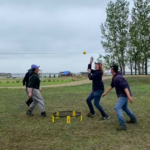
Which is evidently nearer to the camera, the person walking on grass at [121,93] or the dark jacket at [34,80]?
the person walking on grass at [121,93]

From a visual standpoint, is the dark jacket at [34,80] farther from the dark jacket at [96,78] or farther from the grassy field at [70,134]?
the dark jacket at [96,78]

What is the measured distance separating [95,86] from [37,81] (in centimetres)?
187

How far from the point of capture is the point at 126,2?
36281mm

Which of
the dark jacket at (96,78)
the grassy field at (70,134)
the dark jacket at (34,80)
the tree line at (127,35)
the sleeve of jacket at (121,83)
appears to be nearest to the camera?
the grassy field at (70,134)

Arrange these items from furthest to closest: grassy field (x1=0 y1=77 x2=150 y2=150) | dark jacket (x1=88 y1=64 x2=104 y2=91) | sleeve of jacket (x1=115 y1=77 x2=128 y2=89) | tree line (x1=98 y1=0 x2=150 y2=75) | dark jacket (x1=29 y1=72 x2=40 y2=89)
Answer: tree line (x1=98 y1=0 x2=150 y2=75) < dark jacket (x1=29 y1=72 x2=40 y2=89) < dark jacket (x1=88 y1=64 x2=104 y2=91) < sleeve of jacket (x1=115 y1=77 x2=128 y2=89) < grassy field (x1=0 y1=77 x2=150 y2=150)

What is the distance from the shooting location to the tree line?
32831 millimetres

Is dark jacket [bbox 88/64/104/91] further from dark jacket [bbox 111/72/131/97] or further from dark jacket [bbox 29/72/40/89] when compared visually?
dark jacket [bbox 29/72/40/89]

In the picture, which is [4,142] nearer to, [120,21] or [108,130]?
[108,130]

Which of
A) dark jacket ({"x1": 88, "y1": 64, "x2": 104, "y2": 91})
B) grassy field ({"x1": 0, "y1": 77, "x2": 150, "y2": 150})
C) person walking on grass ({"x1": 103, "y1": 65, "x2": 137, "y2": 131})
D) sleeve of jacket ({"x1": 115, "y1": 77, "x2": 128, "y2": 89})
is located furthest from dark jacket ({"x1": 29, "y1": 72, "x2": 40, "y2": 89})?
sleeve of jacket ({"x1": 115, "y1": 77, "x2": 128, "y2": 89})

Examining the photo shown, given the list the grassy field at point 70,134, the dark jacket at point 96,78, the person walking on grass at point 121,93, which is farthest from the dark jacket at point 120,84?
the grassy field at point 70,134

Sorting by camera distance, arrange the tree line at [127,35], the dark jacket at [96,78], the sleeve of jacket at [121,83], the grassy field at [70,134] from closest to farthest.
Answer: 1. the grassy field at [70,134]
2. the sleeve of jacket at [121,83]
3. the dark jacket at [96,78]
4. the tree line at [127,35]

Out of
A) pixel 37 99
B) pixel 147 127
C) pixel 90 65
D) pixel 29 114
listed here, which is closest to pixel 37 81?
pixel 37 99

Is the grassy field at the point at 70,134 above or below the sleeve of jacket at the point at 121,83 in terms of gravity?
below

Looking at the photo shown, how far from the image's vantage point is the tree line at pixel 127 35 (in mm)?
32831
